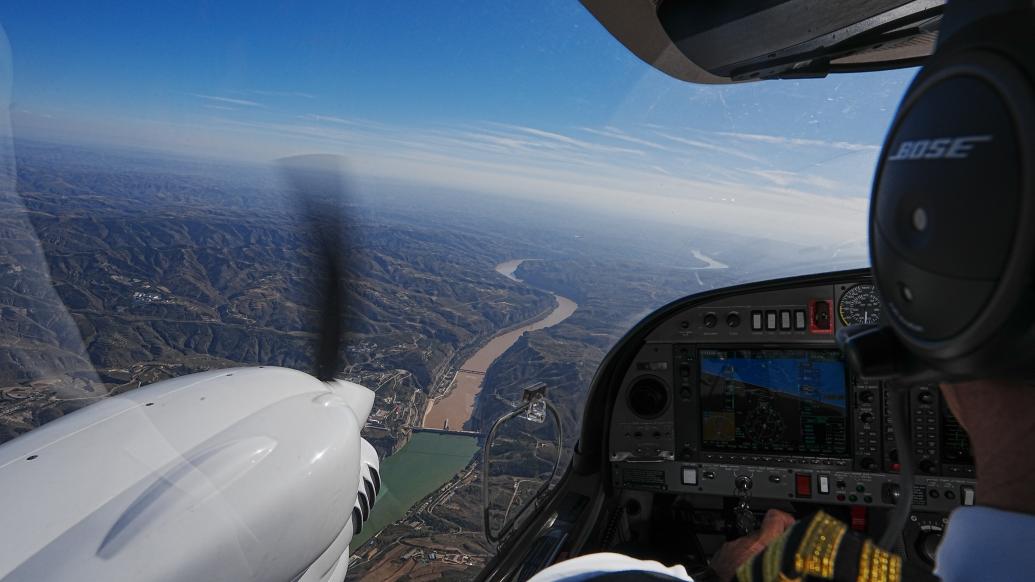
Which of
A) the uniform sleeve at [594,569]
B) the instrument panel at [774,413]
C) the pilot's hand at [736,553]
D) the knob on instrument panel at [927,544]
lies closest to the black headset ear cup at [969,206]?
the uniform sleeve at [594,569]

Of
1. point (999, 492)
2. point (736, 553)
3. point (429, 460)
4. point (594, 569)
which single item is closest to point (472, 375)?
point (429, 460)

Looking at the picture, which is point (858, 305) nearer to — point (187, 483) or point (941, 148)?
point (941, 148)

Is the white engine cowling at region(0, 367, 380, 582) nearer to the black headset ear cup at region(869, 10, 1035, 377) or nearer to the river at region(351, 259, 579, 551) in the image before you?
the river at region(351, 259, 579, 551)

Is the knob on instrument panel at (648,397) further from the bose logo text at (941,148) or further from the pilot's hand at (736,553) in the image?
the bose logo text at (941,148)

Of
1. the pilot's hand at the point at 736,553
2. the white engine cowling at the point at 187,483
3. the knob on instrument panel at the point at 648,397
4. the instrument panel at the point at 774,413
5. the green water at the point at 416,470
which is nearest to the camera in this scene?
the white engine cowling at the point at 187,483

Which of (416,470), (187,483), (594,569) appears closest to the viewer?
(594,569)

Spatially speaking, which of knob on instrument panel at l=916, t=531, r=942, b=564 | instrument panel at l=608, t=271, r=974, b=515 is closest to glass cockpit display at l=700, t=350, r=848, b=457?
instrument panel at l=608, t=271, r=974, b=515

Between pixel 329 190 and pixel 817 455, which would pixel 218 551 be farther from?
pixel 817 455
